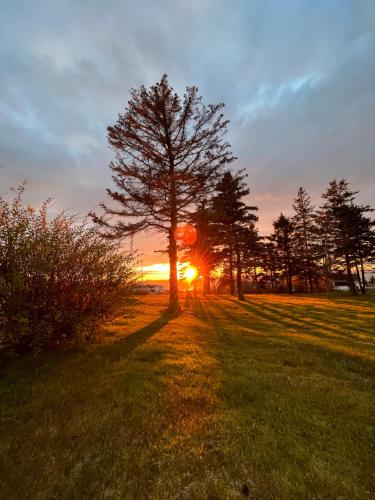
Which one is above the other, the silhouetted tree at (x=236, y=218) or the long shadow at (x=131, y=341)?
the silhouetted tree at (x=236, y=218)

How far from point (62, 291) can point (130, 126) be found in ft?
40.1

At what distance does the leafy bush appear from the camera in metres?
5.09

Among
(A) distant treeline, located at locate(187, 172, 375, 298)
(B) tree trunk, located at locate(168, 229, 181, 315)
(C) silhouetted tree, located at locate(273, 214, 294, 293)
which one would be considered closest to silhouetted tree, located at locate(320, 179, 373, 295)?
(A) distant treeline, located at locate(187, 172, 375, 298)

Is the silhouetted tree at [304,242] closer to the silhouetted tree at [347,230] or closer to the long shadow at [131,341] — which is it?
the silhouetted tree at [347,230]

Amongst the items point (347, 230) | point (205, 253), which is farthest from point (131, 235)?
point (347, 230)

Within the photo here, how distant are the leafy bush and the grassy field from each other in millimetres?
841

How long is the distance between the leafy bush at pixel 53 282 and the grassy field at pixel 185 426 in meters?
0.84

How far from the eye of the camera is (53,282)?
572 cm

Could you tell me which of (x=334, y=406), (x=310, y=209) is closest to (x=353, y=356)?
(x=334, y=406)

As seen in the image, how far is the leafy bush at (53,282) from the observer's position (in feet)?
16.7

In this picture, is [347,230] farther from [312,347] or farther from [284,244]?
[312,347]

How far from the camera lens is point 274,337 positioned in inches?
367

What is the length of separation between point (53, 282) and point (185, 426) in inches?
154

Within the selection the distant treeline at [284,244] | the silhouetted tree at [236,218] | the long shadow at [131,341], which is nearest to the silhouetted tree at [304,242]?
the distant treeline at [284,244]
